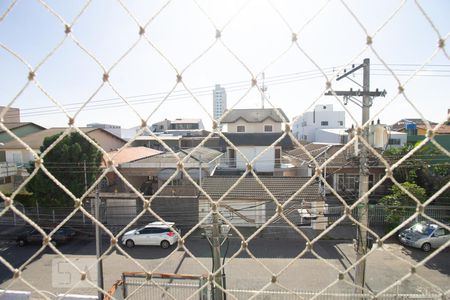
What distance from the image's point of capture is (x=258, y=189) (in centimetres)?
730

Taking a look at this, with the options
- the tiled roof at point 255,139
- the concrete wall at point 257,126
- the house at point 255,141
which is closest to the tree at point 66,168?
the house at point 255,141

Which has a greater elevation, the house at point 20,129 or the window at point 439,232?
the house at point 20,129

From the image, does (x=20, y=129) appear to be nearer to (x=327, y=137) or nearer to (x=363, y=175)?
(x=363, y=175)

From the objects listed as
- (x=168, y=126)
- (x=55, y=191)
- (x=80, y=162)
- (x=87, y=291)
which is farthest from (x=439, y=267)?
(x=168, y=126)

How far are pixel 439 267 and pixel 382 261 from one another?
92 centimetres

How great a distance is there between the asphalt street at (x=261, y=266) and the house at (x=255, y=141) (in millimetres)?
2935

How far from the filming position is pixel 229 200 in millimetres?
7141

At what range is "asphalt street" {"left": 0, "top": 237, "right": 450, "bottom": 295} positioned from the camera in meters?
4.85

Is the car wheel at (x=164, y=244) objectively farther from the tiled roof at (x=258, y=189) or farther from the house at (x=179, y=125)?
the house at (x=179, y=125)

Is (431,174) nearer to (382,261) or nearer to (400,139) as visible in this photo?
(382,261)

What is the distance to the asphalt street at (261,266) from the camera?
191 inches

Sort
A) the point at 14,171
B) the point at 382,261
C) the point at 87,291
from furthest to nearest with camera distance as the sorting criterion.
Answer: the point at 14,171 < the point at 382,261 < the point at 87,291

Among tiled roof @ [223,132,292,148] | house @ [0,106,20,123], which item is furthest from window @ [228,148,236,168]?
house @ [0,106,20,123]

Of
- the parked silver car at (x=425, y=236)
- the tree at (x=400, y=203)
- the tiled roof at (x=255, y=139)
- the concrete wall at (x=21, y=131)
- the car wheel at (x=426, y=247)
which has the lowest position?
the car wheel at (x=426, y=247)
